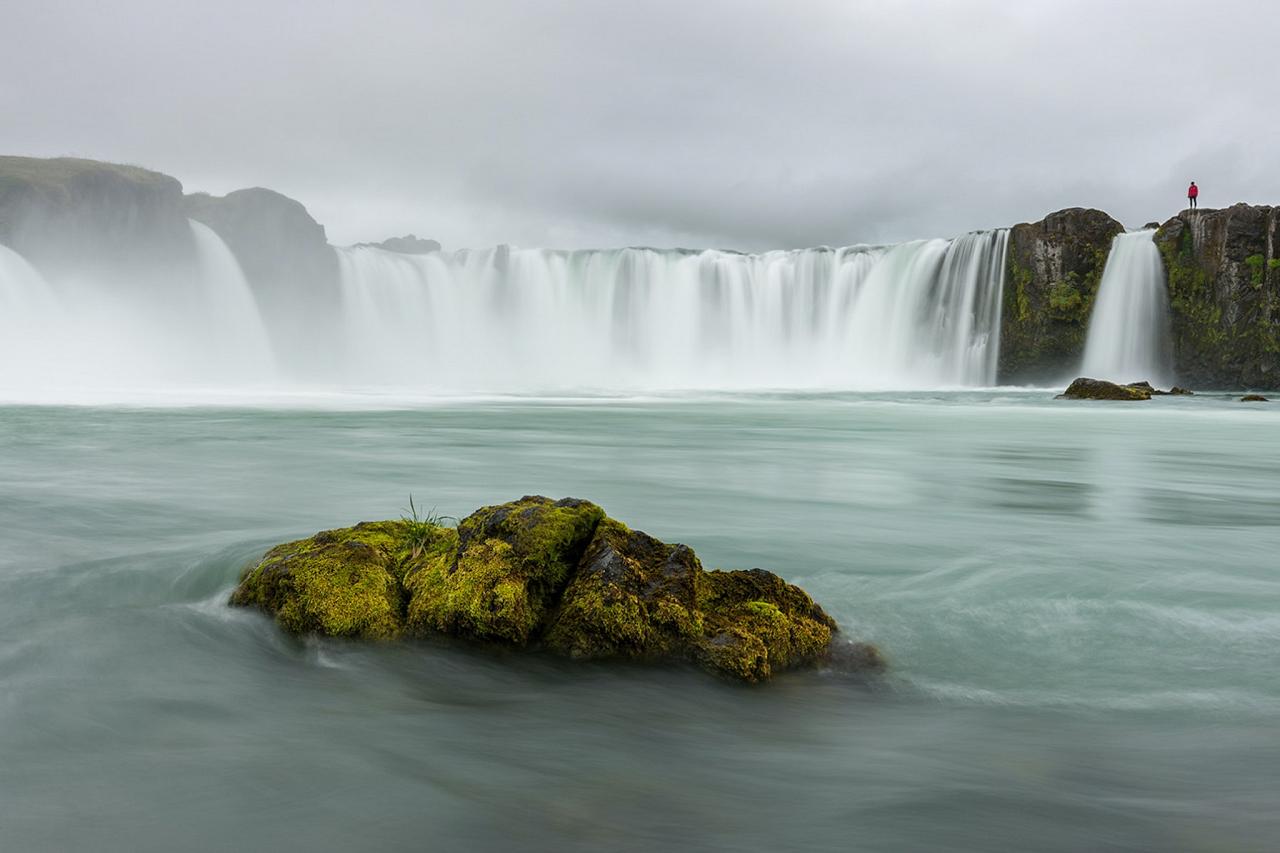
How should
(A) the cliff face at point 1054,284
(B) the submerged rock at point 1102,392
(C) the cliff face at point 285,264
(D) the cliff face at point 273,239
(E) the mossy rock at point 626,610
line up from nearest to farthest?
(E) the mossy rock at point 626,610 → (B) the submerged rock at point 1102,392 → (A) the cliff face at point 1054,284 → (C) the cliff face at point 285,264 → (D) the cliff face at point 273,239

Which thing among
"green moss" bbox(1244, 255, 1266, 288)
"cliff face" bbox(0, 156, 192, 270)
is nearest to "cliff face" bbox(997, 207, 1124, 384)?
"green moss" bbox(1244, 255, 1266, 288)

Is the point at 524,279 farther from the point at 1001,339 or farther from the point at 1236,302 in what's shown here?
the point at 1236,302

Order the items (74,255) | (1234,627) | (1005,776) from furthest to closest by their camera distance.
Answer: (74,255), (1234,627), (1005,776)

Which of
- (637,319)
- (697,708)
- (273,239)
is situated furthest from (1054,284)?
(273,239)

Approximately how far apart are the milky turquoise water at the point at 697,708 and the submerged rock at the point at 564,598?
0.15 meters

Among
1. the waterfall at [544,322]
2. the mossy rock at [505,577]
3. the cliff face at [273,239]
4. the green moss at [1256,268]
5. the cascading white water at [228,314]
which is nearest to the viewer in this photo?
the mossy rock at [505,577]

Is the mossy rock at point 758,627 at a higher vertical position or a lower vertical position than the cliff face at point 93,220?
lower

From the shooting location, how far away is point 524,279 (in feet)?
208

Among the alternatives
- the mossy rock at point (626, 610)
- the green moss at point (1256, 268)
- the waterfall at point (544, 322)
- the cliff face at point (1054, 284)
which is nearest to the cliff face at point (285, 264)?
the waterfall at point (544, 322)

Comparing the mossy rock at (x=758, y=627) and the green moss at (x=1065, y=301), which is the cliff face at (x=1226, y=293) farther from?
the mossy rock at (x=758, y=627)

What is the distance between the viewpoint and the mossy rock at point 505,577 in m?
4.44

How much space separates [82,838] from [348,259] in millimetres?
65932

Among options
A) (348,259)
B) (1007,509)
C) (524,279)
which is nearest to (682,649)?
(1007,509)

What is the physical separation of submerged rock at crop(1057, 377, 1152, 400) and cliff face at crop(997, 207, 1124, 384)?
10059mm
